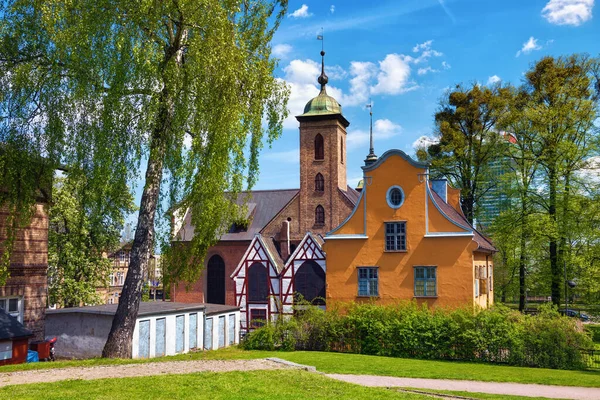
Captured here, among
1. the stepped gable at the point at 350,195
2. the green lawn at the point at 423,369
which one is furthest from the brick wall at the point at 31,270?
the stepped gable at the point at 350,195

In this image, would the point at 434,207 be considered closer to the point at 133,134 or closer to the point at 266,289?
the point at 266,289

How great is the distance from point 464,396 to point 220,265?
28063mm

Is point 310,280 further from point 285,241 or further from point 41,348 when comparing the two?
point 41,348

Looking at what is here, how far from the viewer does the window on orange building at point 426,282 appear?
23.9m

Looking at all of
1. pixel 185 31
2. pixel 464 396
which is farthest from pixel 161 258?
pixel 464 396

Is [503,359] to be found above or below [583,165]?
below

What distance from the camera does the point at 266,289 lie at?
32844 mm

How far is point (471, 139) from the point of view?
111 ft

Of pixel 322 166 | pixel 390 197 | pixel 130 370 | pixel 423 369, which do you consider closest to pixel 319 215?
pixel 322 166

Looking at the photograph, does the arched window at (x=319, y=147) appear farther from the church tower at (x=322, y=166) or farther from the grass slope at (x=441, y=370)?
the grass slope at (x=441, y=370)

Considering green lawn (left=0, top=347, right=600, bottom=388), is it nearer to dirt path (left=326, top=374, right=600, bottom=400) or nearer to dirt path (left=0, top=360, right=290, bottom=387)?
dirt path (left=326, top=374, right=600, bottom=400)

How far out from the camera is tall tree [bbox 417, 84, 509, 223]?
32.8m

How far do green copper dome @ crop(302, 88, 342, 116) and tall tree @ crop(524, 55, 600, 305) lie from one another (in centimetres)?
1212

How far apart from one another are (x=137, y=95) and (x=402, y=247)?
15.3 metres
